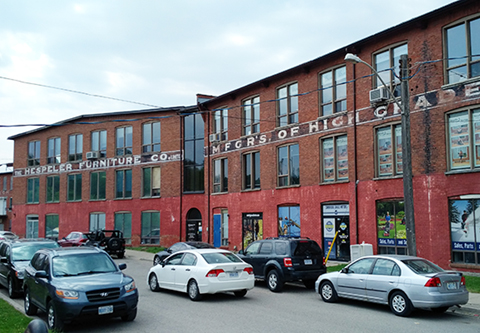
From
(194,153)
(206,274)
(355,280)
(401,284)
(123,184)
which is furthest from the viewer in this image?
(123,184)

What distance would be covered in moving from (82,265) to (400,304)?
7303 millimetres

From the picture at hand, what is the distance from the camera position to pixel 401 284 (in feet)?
36.5

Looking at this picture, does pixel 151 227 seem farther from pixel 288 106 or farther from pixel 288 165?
pixel 288 106

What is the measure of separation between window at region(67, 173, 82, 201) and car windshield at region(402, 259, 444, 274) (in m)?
34.0

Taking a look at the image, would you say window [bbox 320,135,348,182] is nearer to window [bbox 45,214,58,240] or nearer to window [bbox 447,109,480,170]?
window [bbox 447,109,480,170]

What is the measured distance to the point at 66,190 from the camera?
A: 41969 millimetres

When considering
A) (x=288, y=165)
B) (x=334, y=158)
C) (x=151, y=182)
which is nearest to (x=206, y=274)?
(x=334, y=158)

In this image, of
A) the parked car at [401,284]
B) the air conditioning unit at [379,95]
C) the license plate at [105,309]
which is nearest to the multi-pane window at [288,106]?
the air conditioning unit at [379,95]

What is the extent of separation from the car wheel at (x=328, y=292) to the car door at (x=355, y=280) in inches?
Result: 8.1

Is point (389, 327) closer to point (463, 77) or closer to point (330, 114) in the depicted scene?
point (463, 77)

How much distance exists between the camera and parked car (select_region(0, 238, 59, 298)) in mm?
13789

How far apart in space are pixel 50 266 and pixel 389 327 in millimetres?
7311

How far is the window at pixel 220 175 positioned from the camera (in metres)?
30.2

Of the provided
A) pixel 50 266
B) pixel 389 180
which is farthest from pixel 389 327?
pixel 389 180
